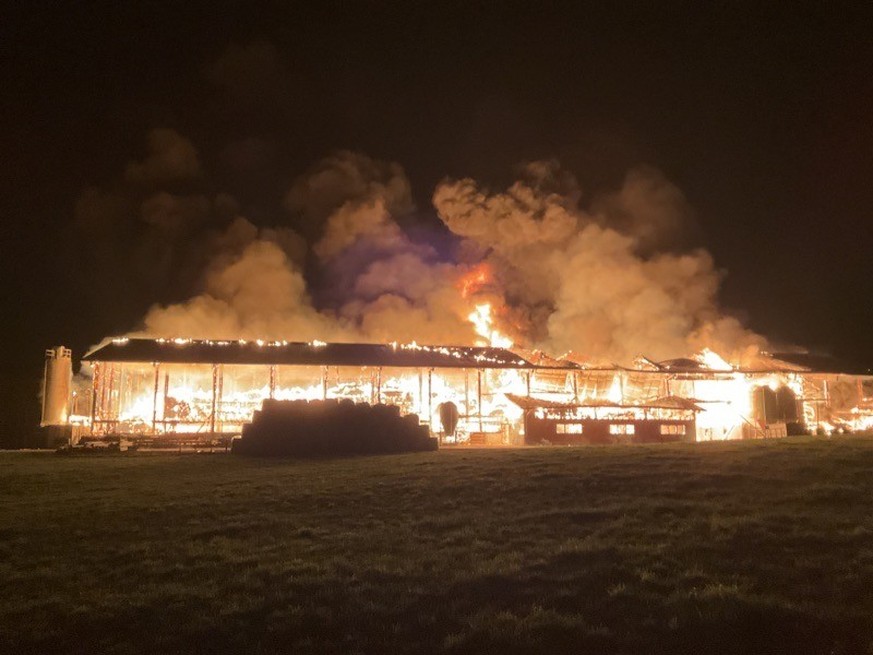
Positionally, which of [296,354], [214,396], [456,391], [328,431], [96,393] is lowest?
[328,431]

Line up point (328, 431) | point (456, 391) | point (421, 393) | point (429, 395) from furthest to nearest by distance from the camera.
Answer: point (456, 391) → point (421, 393) → point (429, 395) → point (328, 431)

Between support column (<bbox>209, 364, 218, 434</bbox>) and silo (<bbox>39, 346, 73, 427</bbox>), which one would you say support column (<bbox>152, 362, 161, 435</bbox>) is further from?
silo (<bbox>39, 346, 73, 427</bbox>)

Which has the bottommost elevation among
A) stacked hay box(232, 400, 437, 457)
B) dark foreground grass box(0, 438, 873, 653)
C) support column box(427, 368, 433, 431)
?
dark foreground grass box(0, 438, 873, 653)

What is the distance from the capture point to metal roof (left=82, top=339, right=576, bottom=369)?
37062mm

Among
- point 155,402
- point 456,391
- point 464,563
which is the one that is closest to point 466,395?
point 456,391

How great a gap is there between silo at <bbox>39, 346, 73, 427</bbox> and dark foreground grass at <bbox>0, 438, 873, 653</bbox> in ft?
78.9

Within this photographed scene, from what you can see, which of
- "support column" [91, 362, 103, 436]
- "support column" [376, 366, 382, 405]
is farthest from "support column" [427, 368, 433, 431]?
"support column" [91, 362, 103, 436]

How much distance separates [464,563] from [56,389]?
114 feet

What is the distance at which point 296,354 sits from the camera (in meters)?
39.7

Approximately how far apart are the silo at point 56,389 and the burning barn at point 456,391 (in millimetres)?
66

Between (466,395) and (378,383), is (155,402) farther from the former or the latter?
(466,395)

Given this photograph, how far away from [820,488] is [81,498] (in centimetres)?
1447

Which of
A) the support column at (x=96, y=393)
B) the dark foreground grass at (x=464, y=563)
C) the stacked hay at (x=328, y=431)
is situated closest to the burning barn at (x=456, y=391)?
the support column at (x=96, y=393)

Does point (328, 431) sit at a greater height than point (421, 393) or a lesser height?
lesser
